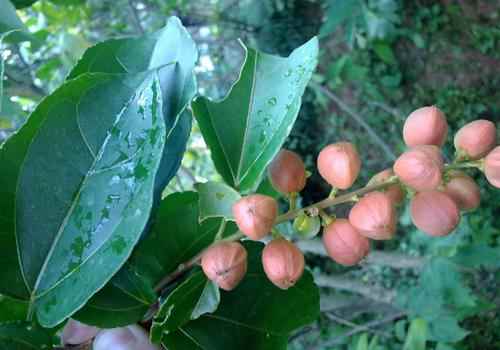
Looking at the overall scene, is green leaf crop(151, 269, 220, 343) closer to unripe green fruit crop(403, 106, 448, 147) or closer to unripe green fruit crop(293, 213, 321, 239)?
unripe green fruit crop(293, 213, 321, 239)

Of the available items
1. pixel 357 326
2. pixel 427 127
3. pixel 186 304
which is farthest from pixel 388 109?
pixel 186 304

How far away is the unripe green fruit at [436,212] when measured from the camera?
0.58 meters

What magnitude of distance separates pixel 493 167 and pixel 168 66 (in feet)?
1.06

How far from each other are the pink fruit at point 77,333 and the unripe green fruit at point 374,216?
30cm

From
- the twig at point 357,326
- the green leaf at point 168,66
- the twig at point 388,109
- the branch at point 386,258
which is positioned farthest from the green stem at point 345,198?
the twig at point 388,109

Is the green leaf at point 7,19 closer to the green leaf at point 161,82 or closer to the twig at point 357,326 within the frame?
the green leaf at point 161,82

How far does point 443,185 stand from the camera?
2.01ft

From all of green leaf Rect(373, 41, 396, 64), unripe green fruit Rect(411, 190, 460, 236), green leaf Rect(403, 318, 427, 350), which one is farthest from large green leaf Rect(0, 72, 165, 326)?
green leaf Rect(373, 41, 396, 64)

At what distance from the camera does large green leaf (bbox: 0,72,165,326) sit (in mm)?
540

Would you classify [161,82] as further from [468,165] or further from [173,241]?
[468,165]

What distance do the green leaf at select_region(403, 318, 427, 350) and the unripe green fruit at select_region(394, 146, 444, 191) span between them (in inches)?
40.0

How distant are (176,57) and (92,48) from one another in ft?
0.31

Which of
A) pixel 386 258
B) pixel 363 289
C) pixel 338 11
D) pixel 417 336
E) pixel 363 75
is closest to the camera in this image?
pixel 417 336

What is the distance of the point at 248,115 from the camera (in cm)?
63
